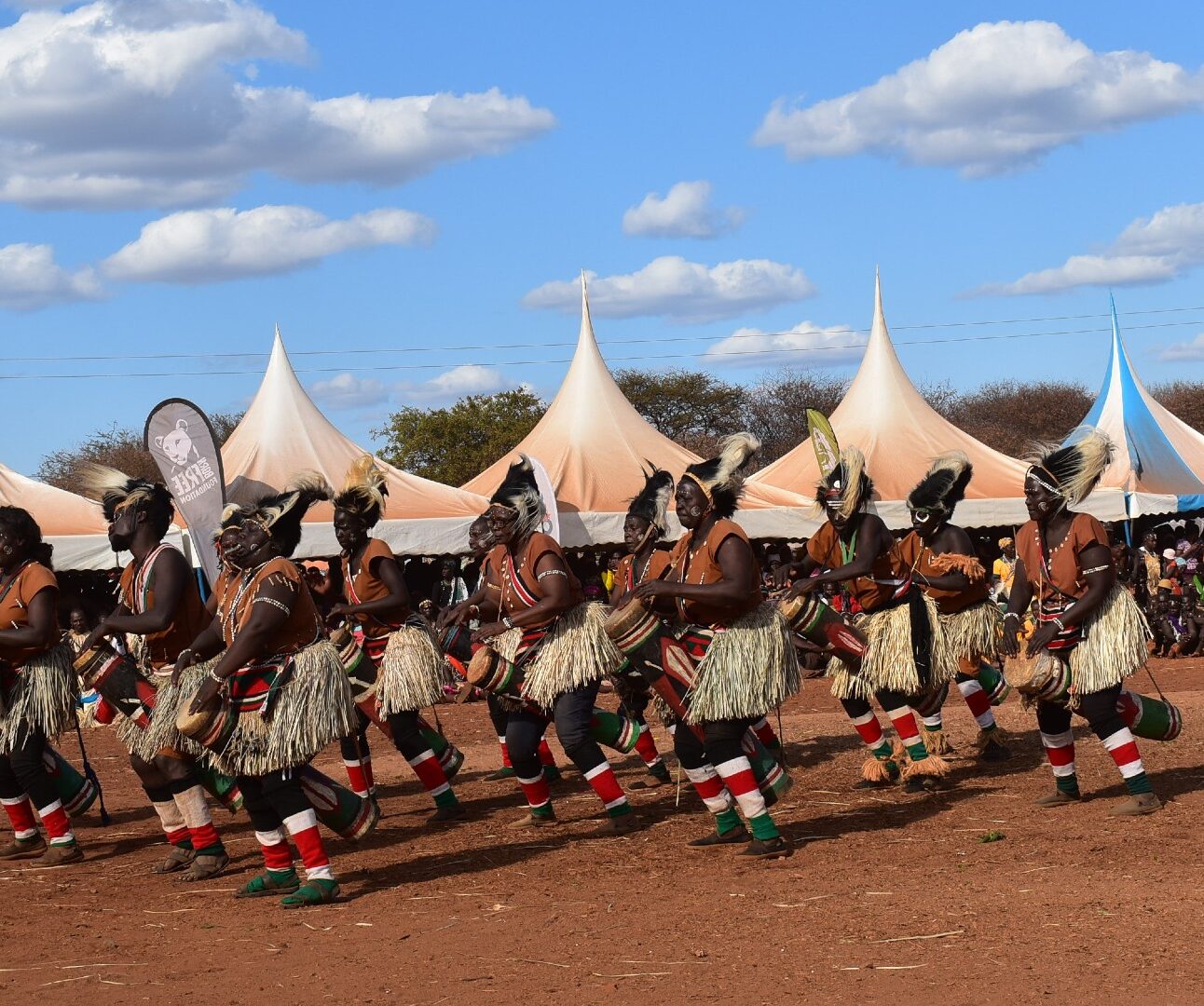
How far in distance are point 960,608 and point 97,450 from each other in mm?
37655

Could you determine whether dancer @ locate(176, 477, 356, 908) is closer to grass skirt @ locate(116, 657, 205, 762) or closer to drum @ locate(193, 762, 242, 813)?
grass skirt @ locate(116, 657, 205, 762)

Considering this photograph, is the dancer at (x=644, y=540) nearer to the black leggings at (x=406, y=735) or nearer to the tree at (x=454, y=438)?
the black leggings at (x=406, y=735)

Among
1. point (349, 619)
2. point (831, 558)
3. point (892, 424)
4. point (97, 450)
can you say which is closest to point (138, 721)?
point (349, 619)

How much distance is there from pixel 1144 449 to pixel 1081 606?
54.3 ft

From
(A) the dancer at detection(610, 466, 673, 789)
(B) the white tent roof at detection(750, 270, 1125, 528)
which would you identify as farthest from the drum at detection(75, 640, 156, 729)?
(B) the white tent roof at detection(750, 270, 1125, 528)

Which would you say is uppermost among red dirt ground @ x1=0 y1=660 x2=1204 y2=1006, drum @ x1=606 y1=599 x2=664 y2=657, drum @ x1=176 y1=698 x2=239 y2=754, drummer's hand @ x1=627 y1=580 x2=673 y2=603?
drummer's hand @ x1=627 y1=580 x2=673 y2=603

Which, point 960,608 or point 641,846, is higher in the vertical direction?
point 960,608

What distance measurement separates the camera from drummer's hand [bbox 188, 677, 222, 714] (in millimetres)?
6062

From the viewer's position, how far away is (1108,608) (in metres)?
7.27

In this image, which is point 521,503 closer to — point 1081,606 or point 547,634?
point 547,634

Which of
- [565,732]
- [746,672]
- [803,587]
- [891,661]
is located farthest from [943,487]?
[565,732]

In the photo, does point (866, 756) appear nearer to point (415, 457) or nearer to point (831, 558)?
point (831, 558)

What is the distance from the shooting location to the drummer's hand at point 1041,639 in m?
7.24

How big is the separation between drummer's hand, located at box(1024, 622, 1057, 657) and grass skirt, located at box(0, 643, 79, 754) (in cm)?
478
